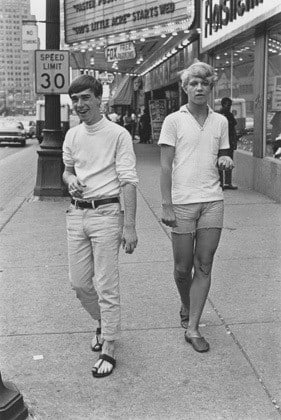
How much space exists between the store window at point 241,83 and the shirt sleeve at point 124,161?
833cm

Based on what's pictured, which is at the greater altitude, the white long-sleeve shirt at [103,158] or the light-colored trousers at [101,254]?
the white long-sleeve shirt at [103,158]

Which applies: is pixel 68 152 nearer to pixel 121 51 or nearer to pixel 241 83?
pixel 241 83

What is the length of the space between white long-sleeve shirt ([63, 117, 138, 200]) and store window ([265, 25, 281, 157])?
706 cm

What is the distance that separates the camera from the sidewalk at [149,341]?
342cm

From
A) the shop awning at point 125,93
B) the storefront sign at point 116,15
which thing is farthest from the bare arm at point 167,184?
the shop awning at point 125,93

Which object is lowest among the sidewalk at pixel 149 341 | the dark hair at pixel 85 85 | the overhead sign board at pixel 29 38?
the sidewalk at pixel 149 341

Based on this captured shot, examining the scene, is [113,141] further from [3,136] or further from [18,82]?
[18,82]

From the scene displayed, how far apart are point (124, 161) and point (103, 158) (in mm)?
136

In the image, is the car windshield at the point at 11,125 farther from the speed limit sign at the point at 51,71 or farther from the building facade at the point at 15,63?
the speed limit sign at the point at 51,71

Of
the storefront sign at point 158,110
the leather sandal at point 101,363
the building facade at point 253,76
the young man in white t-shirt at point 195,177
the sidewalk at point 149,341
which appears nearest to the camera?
the sidewalk at point 149,341

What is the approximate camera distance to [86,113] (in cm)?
381

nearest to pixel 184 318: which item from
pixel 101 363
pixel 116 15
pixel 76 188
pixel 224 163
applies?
pixel 101 363

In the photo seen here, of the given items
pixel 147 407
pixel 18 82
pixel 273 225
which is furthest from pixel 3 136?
pixel 18 82

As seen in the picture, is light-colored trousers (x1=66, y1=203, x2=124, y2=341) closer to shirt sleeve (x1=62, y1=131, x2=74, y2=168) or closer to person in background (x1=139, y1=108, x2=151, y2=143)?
shirt sleeve (x1=62, y1=131, x2=74, y2=168)
